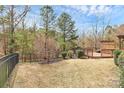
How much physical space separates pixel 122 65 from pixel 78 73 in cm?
79

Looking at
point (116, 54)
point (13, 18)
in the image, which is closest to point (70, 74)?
point (116, 54)

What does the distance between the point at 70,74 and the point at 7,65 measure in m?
1.13

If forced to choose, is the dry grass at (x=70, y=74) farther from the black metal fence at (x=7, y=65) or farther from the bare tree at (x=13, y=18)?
the bare tree at (x=13, y=18)

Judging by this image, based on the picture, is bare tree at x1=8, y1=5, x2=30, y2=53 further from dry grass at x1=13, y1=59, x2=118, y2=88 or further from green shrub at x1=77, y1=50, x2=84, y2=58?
green shrub at x1=77, y1=50, x2=84, y2=58

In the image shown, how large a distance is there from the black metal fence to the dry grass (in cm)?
13

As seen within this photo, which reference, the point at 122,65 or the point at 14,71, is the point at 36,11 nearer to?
the point at 14,71

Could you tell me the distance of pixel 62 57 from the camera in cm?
689

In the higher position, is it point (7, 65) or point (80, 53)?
point (80, 53)

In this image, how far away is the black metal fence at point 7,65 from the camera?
6.55 metres

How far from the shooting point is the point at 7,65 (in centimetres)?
681

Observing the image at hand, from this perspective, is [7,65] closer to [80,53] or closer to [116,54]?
[80,53]
